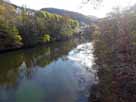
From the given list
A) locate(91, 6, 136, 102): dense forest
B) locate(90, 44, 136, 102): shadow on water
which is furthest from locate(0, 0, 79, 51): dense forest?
locate(90, 44, 136, 102): shadow on water

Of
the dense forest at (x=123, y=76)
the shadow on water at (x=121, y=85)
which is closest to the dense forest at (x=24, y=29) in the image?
the dense forest at (x=123, y=76)

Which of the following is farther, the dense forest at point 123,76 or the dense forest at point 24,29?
the dense forest at point 24,29

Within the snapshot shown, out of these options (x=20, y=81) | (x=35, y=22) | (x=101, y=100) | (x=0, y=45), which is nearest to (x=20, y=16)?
(x=35, y=22)

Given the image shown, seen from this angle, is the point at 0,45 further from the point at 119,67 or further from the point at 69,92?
the point at 119,67

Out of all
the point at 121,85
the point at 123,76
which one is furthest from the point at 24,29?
the point at 121,85

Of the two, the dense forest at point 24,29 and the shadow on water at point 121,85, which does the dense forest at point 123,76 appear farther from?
the dense forest at point 24,29

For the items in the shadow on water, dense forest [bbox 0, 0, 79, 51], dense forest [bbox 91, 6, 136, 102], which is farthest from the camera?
dense forest [bbox 0, 0, 79, 51]

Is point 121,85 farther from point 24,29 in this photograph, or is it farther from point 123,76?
point 24,29

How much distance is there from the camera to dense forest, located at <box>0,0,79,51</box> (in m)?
50.6

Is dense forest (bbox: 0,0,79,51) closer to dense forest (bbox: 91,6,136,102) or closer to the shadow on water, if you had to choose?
dense forest (bbox: 91,6,136,102)

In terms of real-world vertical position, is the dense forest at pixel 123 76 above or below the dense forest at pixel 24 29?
below

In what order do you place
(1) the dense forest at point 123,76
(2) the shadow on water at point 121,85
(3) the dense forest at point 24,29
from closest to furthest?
(2) the shadow on water at point 121,85, (1) the dense forest at point 123,76, (3) the dense forest at point 24,29

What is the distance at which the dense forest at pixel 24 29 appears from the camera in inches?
1993

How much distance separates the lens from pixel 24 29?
201 feet
